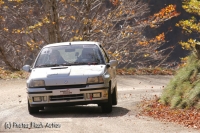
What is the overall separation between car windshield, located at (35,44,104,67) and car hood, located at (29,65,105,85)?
408 millimetres

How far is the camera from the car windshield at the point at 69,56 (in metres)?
12.8

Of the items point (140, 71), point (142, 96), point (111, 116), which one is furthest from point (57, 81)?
point (140, 71)

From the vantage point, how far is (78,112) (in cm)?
1248

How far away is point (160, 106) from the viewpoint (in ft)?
44.9

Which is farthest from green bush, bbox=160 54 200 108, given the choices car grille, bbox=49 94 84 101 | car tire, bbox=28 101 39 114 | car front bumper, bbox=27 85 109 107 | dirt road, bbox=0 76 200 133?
car tire, bbox=28 101 39 114

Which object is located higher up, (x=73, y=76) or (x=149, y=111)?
(x=73, y=76)

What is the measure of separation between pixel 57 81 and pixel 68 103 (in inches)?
21.5

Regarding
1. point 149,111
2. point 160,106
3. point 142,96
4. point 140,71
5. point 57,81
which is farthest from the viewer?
point 140,71

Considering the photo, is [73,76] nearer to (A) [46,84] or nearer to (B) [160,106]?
(A) [46,84]

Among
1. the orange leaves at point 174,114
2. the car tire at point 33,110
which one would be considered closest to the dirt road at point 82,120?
the car tire at point 33,110

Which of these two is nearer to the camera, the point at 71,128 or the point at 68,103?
the point at 71,128

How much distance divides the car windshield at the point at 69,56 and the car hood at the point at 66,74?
1.34ft

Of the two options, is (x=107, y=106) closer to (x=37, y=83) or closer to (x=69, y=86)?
(x=69, y=86)

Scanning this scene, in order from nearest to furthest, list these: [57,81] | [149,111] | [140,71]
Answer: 1. [57,81]
2. [149,111]
3. [140,71]
